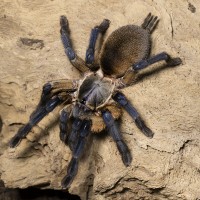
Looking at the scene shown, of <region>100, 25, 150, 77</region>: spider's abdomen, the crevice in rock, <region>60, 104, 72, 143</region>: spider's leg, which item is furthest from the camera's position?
the crevice in rock

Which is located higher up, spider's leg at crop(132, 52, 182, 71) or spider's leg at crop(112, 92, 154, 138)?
spider's leg at crop(132, 52, 182, 71)

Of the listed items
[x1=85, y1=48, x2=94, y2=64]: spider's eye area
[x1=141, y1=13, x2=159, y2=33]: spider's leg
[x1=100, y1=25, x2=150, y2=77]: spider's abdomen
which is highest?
[x1=141, y1=13, x2=159, y2=33]: spider's leg

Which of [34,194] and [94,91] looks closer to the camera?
[94,91]

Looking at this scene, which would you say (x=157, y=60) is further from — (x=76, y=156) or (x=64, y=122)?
(x=76, y=156)

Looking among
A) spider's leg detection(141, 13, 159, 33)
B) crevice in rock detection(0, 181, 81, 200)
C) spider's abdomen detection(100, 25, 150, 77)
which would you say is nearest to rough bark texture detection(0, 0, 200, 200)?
spider's leg detection(141, 13, 159, 33)

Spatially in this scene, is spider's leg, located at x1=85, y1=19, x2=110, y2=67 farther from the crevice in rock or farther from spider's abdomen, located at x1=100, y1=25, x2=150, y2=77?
the crevice in rock

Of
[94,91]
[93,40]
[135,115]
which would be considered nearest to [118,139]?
[135,115]

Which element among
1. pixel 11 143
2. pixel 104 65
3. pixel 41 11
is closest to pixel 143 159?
pixel 104 65
